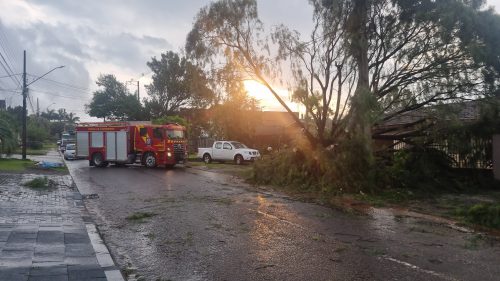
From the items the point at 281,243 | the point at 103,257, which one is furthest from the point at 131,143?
the point at 103,257

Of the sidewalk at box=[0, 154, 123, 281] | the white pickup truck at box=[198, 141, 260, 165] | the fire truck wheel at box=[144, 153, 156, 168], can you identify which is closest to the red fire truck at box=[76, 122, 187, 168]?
the fire truck wheel at box=[144, 153, 156, 168]

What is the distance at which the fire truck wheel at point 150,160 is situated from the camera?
98.8ft

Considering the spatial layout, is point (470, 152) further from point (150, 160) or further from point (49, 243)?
point (150, 160)

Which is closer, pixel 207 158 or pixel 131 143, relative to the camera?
pixel 131 143

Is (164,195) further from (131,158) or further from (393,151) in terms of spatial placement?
A: (131,158)

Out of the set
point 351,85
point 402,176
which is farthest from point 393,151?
point 351,85

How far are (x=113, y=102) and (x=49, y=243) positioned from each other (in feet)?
237

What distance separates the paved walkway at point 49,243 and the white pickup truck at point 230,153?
19.5 m

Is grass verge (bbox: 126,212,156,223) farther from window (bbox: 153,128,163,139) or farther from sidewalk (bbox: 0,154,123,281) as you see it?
window (bbox: 153,128,163,139)

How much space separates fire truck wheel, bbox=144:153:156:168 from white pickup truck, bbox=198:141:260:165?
5.76 meters

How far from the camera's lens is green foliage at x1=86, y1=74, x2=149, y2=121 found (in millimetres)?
68062

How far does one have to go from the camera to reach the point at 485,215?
35.8 ft

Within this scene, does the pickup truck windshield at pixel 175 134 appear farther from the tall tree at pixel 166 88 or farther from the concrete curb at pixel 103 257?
the tall tree at pixel 166 88

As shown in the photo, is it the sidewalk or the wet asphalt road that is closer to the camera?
the sidewalk
